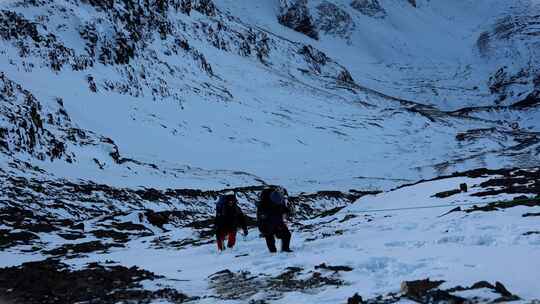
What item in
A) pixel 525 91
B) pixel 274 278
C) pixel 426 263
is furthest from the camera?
pixel 525 91

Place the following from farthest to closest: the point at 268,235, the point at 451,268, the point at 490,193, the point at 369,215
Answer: the point at 369,215
the point at 490,193
the point at 268,235
the point at 451,268

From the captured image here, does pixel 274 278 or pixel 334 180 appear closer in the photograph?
pixel 274 278

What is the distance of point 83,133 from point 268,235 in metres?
30.3

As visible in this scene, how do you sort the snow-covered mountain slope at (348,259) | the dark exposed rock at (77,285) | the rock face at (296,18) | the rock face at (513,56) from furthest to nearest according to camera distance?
the rock face at (296,18), the rock face at (513,56), the dark exposed rock at (77,285), the snow-covered mountain slope at (348,259)

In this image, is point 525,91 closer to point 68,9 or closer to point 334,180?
point 334,180

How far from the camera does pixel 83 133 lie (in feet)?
132

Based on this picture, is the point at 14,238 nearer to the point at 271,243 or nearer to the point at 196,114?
the point at 271,243

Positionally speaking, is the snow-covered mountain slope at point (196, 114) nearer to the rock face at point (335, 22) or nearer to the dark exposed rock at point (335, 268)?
the dark exposed rock at point (335, 268)

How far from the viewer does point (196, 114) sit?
2650 inches

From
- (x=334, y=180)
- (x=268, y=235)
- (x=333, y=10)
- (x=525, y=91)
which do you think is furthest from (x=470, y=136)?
(x=333, y=10)

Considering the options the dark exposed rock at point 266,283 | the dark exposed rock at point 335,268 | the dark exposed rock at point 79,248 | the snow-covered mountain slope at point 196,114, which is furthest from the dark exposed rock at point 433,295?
the snow-covered mountain slope at point 196,114

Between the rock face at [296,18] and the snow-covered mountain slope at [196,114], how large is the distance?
57754mm

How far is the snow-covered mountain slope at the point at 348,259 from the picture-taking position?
7.72 metres

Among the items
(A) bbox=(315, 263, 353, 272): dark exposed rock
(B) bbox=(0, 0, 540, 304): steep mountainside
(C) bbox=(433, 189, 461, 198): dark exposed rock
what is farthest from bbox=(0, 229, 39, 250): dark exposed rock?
(C) bbox=(433, 189, 461, 198): dark exposed rock
